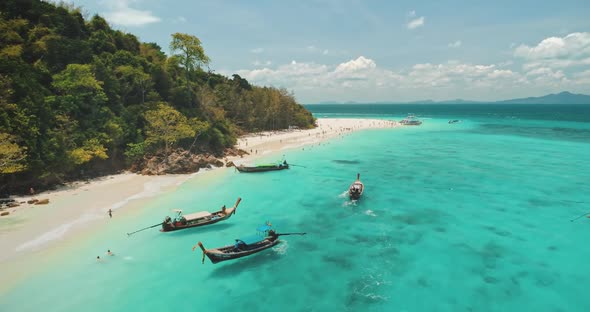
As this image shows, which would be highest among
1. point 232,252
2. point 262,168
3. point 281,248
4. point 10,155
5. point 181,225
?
point 10,155

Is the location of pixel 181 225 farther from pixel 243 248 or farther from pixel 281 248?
pixel 281 248

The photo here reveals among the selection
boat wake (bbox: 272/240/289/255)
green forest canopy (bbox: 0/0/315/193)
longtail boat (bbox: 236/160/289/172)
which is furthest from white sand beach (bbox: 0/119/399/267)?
boat wake (bbox: 272/240/289/255)

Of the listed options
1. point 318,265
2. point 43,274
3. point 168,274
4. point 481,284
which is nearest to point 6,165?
point 43,274

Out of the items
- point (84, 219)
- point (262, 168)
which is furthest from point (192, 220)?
point (262, 168)

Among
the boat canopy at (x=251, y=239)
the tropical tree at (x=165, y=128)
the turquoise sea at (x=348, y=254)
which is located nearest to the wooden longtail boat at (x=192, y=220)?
the turquoise sea at (x=348, y=254)

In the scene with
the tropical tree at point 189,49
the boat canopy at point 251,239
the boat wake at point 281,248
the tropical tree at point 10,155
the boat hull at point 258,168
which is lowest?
the boat wake at point 281,248

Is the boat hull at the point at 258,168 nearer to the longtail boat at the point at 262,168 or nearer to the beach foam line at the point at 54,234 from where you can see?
the longtail boat at the point at 262,168
